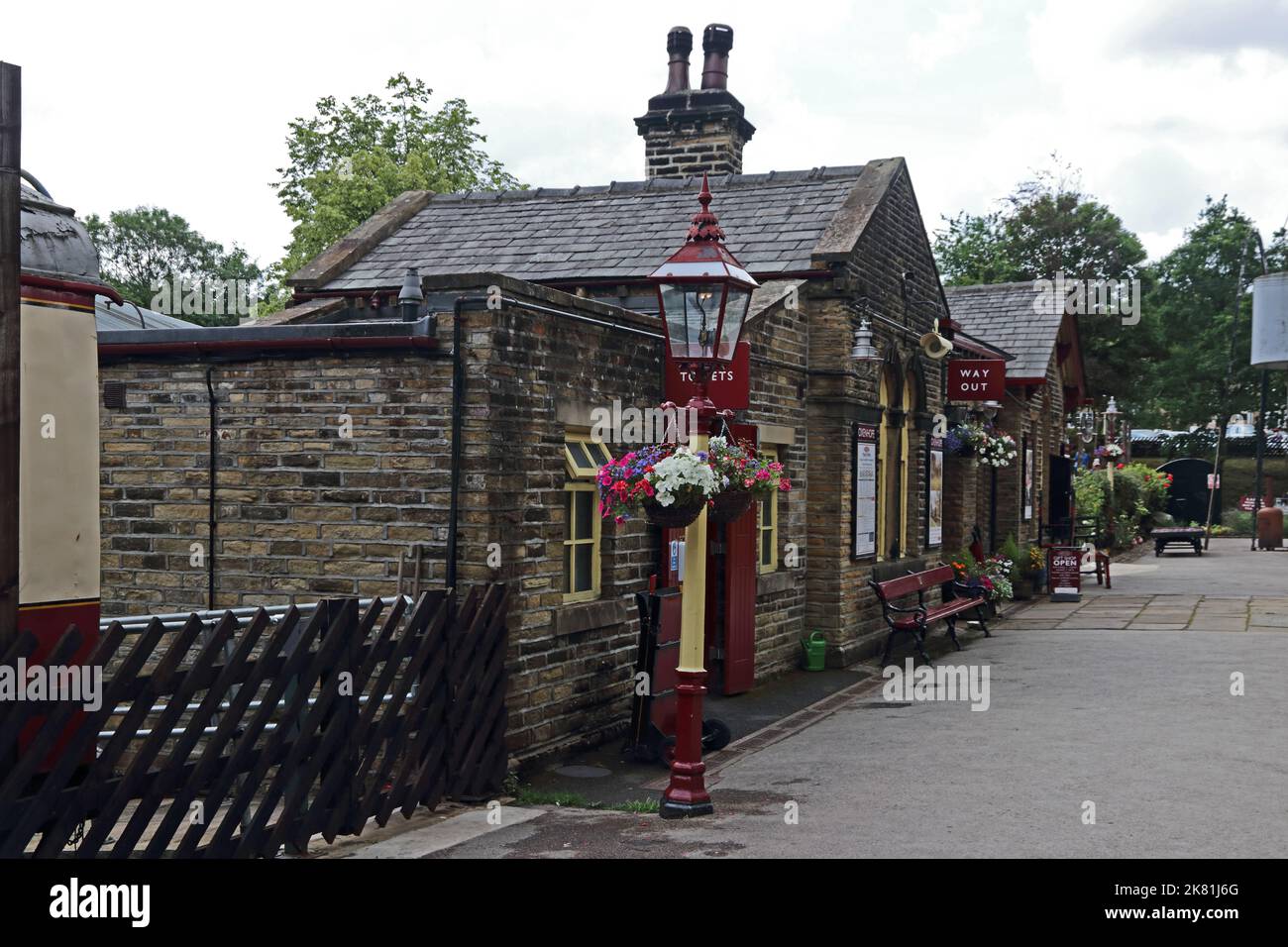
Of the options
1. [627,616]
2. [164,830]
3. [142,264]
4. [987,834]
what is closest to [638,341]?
[627,616]

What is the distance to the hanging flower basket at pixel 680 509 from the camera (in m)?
7.50

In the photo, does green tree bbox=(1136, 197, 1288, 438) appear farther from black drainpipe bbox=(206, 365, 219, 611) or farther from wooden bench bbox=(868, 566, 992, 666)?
black drainpipe bbox=(206, 365, 219, 611)

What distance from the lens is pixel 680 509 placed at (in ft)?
24.8

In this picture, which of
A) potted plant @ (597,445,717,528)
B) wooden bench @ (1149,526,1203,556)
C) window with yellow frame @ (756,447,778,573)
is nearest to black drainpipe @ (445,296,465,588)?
potted plant @ (597,445,717,528)

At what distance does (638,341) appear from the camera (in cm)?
1040

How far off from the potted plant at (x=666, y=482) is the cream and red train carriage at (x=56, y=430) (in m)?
2.97

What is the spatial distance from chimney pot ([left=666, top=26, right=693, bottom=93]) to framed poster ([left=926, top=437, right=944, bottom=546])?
589cm

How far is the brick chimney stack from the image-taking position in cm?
1678

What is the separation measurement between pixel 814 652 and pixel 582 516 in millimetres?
5002

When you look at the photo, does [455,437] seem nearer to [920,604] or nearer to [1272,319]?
[920,604]

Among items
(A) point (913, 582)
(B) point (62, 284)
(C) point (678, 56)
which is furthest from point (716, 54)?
(B) point (62, 284)

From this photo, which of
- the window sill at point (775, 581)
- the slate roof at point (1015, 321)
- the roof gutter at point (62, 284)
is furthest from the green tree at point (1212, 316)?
the roof gutter at point (62, 284)

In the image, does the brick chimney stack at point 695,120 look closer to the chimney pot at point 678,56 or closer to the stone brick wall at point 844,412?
the chimney pot at point 678,56

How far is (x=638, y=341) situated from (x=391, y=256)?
632 centimetres
